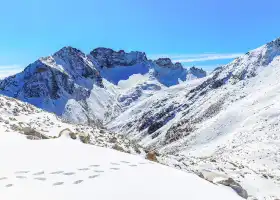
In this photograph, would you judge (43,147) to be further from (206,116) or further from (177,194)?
(206,116)

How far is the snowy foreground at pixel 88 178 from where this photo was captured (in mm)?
11219

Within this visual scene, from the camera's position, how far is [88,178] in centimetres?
1277

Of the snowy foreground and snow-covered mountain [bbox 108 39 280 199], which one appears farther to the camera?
snow-covered mountain [bbox 108 39 280 199]

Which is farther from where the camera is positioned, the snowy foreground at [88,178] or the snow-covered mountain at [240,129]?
the snow-covered mountain at [240,129]

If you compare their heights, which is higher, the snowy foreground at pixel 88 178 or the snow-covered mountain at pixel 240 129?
the snow-covered mountain at pixel 240 129

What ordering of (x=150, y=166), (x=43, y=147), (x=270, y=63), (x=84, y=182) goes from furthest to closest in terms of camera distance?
(x=270, y=63) → (x=43, y=147) → (x=150, y=166) → (x=84, y=182)

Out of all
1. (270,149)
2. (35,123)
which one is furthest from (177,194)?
(270,149)

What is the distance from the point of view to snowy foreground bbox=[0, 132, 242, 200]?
11219 mm

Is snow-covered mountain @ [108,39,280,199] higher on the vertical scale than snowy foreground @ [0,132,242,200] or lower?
higher

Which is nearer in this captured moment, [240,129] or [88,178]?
[88,178]

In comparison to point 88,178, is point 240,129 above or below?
above

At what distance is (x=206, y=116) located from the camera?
153750mm

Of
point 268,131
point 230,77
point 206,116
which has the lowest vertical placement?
point 268,131

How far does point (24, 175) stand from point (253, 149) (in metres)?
66.1
